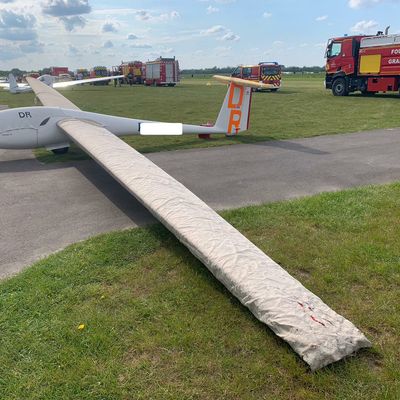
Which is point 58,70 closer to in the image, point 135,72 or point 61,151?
point 135,72

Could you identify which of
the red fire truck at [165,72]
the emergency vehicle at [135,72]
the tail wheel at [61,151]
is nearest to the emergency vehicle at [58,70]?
the emergency vehicle at [135,72]

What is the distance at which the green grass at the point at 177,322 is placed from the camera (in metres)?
2.95

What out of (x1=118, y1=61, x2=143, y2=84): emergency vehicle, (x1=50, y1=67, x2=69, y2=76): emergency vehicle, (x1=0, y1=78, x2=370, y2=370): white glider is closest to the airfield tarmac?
(x1=0, y1=78, x2=370, y2=370): white glider

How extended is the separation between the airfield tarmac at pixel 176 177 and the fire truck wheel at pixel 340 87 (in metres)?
18.2

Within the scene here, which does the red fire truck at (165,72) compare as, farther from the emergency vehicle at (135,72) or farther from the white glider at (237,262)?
the white glider at (237,262)

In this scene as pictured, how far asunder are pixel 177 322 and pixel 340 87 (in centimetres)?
2970

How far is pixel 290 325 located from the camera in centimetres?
316

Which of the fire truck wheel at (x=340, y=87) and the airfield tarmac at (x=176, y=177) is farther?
the fire truck wheel at (x=340, y=87)

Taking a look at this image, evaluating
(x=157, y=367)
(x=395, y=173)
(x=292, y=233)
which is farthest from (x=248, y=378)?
(x=395, y=173)

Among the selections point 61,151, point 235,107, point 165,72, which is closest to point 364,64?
point 235,107

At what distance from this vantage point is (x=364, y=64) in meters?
26.6

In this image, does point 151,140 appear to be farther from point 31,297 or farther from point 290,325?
point 290,325

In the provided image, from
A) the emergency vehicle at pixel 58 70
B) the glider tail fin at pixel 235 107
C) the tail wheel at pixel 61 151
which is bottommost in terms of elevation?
the tail wheel at pixel 61 151

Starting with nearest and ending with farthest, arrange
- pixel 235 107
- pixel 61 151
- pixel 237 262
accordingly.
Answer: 1. pixel 237 262
2. pixel 61 151
3. pixel 235 107
